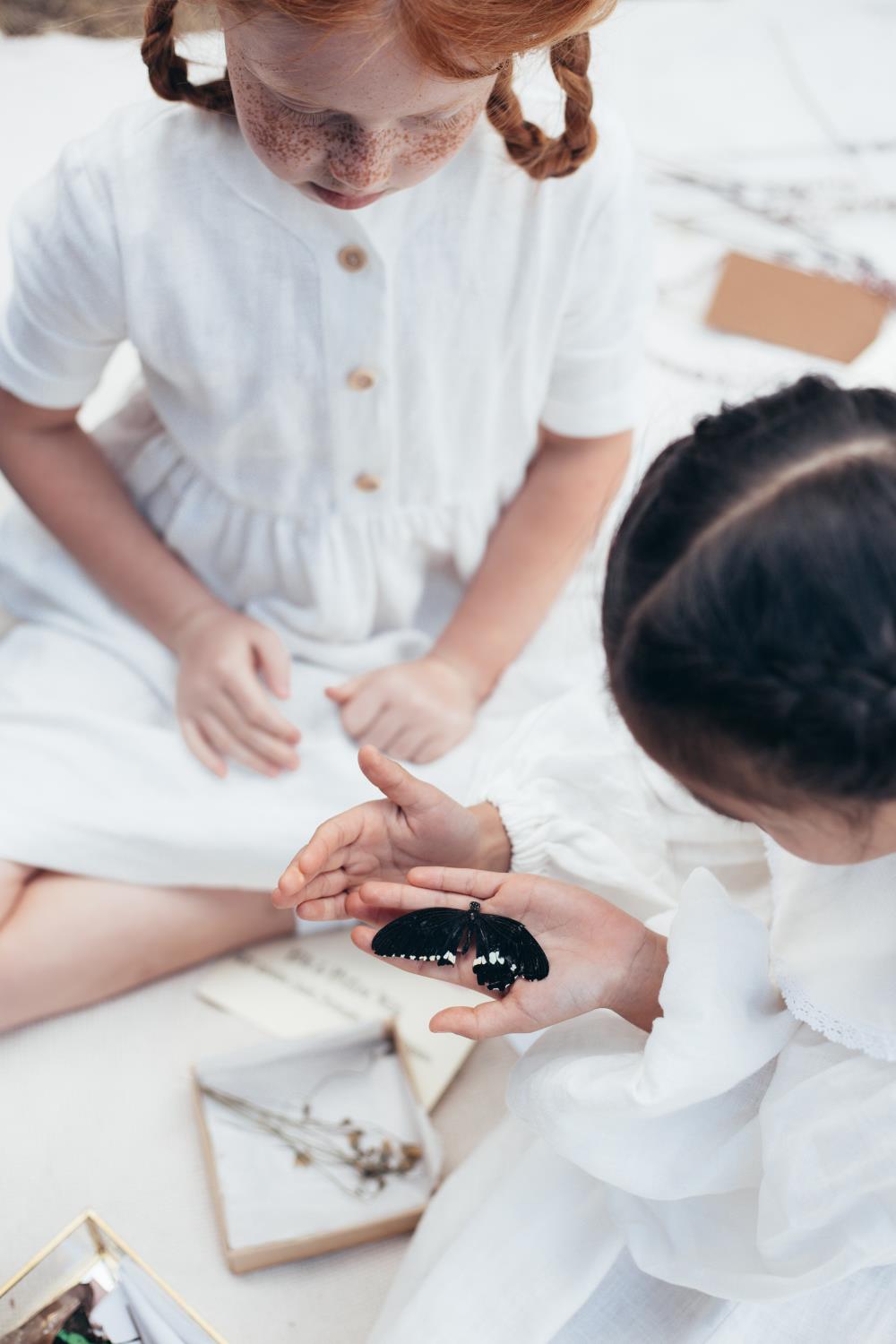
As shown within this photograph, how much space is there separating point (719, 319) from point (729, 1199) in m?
0.98

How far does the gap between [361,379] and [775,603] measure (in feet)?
1.43

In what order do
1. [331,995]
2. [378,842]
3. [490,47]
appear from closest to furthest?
1. [490,47]
2. [378,842]
3. [331,995]

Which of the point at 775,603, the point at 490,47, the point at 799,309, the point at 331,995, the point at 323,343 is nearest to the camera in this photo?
the point at 775,603

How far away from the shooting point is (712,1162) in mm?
629

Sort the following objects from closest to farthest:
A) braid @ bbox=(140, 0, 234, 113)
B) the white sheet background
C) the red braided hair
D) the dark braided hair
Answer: the dark braided hair → the red braided hair → braid @ bbox=(140, 0, 234, 113) → the white sheet background

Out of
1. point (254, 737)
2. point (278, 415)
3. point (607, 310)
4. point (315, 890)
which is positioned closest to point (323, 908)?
point (315, 890)

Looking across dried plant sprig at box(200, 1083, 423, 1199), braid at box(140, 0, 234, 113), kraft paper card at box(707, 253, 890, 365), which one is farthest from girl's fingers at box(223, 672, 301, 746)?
kraft paper card at box(707, 253, 890, 365)

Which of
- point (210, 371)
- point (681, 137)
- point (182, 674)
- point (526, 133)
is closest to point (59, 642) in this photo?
point (182, 674)

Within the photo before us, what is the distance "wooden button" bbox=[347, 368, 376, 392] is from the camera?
811 mm

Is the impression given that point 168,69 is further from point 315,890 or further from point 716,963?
point 716,963

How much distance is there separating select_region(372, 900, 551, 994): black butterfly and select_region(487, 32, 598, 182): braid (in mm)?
452

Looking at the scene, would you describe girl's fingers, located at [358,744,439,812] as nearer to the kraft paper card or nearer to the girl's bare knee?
the girl's bare knee

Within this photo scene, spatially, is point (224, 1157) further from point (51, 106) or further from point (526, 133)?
point (51, 106)

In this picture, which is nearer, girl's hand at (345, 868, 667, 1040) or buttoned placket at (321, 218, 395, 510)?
girl's hand at (345, 868, 667, 1040)
